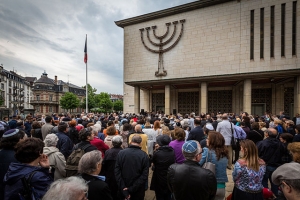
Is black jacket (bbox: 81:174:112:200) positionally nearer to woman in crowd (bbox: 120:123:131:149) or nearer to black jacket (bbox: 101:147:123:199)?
black jacket (bbox: 101:147:123:199)

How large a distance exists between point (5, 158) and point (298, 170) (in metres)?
3.99

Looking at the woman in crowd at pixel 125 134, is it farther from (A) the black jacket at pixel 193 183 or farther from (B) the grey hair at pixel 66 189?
(B) the grey hair at pixel 66 189

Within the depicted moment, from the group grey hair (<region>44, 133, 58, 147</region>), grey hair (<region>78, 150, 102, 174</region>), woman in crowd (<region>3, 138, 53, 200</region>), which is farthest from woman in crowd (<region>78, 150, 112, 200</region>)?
grey hair (<region>44, 133, 58, 147</region>)

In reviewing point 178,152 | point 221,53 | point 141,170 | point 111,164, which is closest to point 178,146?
point 178,152

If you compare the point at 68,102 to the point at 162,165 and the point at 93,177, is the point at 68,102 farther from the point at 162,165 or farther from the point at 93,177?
the point at 93,177

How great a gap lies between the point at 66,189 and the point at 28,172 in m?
1.07

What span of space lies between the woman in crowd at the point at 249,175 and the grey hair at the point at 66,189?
2.48m

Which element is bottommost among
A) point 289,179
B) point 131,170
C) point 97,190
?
point 131,170

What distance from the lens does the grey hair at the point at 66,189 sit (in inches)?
46.5

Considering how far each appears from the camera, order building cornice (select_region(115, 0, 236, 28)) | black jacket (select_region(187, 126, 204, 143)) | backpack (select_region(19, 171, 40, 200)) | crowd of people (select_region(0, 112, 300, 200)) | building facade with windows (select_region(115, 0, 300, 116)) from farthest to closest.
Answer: building cornice (select_region(115, 0, 236, 28)), building facade with windows (select_region(115, 0, 300, 116)), black jacket (select_region(187, 126, 204, 143)), backpack (select_region(19, 171, 40, 200)), crowd of people (select_region(0, 112, 300, 200))

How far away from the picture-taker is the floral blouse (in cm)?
256

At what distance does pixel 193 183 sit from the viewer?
208cm

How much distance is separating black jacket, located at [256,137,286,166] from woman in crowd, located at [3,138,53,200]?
466 centimetres

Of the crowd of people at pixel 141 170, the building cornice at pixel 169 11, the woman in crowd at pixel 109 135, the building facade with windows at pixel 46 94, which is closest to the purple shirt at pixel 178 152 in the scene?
the crowd of people at pixel 141 170
